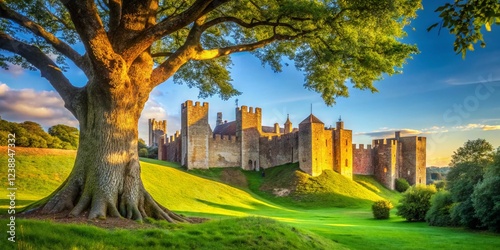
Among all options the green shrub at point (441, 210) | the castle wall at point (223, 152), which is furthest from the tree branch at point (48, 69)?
the castle wall at point (223, 152)

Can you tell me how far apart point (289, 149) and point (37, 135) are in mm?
39861

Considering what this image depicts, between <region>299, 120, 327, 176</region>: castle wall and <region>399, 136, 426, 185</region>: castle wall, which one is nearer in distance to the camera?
<region>299, 120, 327, 176</region>: castle wall

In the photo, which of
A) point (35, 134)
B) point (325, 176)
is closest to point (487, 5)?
point (35, 134)

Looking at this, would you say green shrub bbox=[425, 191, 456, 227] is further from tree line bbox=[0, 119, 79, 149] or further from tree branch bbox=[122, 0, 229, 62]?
tree line bbox=[0, 119, 79, 149]

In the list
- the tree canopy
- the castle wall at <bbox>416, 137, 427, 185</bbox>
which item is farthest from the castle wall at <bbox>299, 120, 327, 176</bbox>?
the tree canopy

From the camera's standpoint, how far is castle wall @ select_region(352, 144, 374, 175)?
243 feet

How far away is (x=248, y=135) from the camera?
69938mm

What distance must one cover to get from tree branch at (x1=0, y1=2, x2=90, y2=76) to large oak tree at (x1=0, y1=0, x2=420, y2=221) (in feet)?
0.10

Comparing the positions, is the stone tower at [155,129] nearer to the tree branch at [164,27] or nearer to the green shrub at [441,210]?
the green shrub at [441,210]

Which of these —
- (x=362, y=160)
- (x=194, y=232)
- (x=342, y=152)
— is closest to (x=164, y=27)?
(x=194, y=232)

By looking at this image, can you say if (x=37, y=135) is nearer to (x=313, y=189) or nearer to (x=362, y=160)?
(x=313, y=189)

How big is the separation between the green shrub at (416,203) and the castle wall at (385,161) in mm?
40450

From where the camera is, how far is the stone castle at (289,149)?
2458 inches

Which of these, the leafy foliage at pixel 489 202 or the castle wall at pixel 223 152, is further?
the castle wall at pixel 223 152
